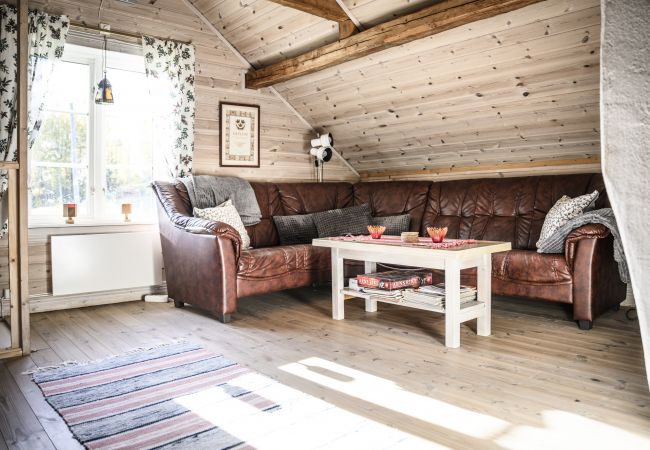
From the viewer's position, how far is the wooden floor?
1894 mm

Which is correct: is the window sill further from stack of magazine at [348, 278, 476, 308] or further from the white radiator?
stack of magazine at [348, 278, 476, 308]

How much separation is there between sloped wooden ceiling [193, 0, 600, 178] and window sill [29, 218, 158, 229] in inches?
72.4

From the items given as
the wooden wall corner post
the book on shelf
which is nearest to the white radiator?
the wooden wall corner post

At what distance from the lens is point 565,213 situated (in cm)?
352

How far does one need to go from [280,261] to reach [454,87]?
6.14 feet

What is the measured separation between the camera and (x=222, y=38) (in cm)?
479

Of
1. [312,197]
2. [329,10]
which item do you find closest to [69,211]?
[312,197]

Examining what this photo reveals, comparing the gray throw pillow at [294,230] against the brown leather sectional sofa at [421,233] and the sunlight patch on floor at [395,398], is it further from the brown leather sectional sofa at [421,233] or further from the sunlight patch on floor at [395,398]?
the sunlight patch on floor at [395,398]

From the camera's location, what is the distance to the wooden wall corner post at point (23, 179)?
2.73 m

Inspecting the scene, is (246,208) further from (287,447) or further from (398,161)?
(287,447)

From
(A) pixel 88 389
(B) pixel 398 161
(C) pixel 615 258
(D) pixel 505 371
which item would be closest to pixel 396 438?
(D) pixel 505 371

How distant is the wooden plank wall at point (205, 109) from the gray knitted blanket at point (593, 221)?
2.71m

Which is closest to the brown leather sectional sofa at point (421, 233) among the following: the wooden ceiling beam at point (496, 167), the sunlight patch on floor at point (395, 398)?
the wooden ceiling beam at point (496, 167)

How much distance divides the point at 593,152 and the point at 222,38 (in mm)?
3268
